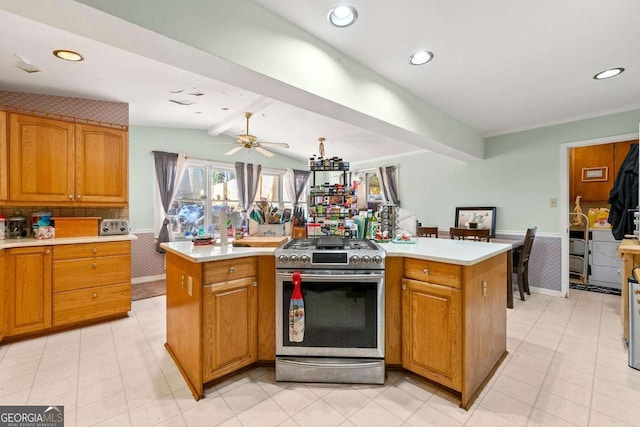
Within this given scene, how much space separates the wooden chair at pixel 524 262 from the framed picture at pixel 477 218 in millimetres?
572

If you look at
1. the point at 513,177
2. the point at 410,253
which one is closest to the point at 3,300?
the point at 410,253

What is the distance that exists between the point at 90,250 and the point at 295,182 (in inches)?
170

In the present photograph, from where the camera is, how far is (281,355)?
6.24 feet

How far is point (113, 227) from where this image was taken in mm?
3158

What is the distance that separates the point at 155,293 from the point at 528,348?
4349 mm

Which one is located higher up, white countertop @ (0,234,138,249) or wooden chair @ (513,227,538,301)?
white countertop @ (0,234,138,249)

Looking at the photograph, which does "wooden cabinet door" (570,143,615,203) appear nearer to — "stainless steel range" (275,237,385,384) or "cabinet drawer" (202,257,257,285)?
"stainless steel range" (275,237,385,384)

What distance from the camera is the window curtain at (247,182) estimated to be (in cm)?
564

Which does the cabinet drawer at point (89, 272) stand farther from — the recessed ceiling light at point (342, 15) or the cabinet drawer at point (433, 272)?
the recessed ceiling light at point (342, 15)

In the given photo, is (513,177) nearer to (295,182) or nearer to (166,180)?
(295,182)

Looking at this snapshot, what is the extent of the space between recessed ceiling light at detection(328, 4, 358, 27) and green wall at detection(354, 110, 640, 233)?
3.51 m

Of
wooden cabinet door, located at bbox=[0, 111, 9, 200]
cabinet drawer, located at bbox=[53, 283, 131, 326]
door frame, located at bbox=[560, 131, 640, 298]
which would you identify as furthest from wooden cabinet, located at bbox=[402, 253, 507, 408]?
A: wooden cabinet door, located at bbox=[0, 111, 9, 200]

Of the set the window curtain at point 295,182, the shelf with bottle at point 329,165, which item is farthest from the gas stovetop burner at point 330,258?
the window curtain at point 295,182

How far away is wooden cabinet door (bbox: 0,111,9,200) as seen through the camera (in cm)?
249
